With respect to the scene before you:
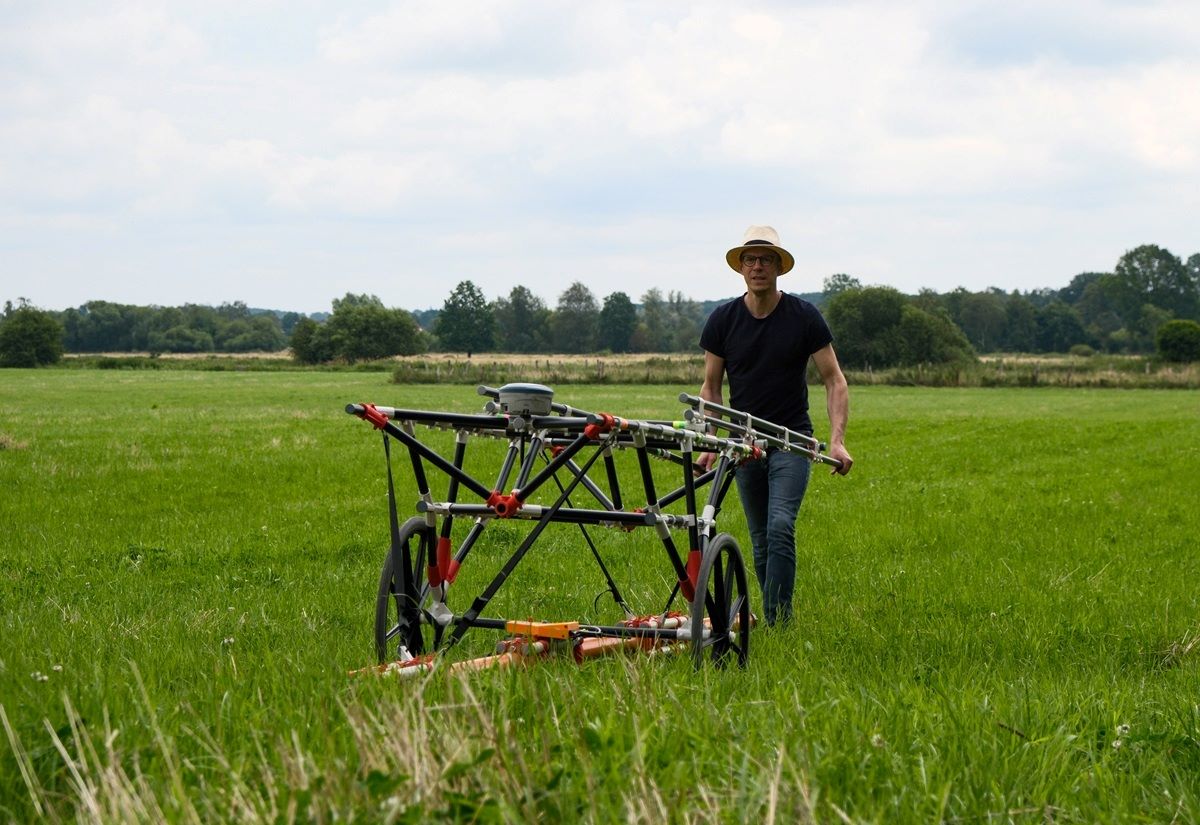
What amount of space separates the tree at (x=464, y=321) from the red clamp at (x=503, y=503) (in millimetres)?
146202

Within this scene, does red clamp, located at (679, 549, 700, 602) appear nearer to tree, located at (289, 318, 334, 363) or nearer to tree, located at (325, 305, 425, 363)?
tree, located at (289, 318, 334, 363)

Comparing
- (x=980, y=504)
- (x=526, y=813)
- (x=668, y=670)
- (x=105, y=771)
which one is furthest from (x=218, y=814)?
(x=980, y=504)

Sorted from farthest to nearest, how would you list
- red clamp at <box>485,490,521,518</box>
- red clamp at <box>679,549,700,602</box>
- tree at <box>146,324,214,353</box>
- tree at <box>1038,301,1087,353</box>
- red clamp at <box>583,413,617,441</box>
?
tree at <box>1038,301,1087,353</box> → tree at <box>146,324,214,353</box> → red clamp at <box>679,549,700,602</box> → red clamp at <box>485,490,521,518</box> → red clamp at <box>583,413,617,441</box>

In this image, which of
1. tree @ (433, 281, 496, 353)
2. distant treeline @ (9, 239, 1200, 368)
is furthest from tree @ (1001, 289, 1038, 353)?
tree @ (433, 281, 496, 353)

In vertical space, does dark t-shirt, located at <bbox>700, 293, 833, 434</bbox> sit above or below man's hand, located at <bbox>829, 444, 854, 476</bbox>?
above

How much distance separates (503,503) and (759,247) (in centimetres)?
288

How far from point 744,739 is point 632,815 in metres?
0.95

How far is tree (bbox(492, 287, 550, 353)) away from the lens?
582ft

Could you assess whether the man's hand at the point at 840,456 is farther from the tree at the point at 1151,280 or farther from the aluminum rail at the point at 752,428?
the tree at the point at 1151,280

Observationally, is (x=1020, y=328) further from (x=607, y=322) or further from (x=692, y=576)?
(x=692, y=576)

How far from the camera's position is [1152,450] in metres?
24.4

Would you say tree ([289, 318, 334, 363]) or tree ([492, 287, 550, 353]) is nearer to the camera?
tree ([289, 318, 334, 363])

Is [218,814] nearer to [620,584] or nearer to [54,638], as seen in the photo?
[54,638]

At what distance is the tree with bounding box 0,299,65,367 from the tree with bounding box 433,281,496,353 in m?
47.1
